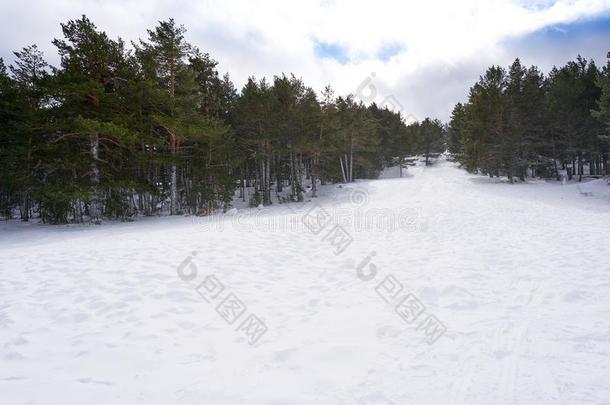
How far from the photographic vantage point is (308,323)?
18.2 feet

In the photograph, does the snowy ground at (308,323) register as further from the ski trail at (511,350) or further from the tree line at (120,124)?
the tree line at (120,124)

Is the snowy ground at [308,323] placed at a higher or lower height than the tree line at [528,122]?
lower

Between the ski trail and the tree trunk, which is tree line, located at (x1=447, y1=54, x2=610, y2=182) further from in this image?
the tree trunk

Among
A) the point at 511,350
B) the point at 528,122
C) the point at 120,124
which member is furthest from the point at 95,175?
the point at 528,122

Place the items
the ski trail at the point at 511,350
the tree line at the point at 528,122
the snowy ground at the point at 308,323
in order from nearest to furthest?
1. the ski trail at the point at 511,350
2. the snowy ground at the point at 308,323
3. the tree line at the point at 528,122

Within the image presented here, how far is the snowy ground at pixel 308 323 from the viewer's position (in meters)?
3.57

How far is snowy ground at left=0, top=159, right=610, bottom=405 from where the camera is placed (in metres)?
3.57

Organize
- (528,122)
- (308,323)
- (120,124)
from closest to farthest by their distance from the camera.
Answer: (308,323)
(120,124)
(528,122)

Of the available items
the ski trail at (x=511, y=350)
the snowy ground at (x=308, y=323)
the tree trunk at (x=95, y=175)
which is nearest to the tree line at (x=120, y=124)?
the tree trunk at (x=95, y=175)

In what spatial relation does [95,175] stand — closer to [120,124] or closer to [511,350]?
[120,124]

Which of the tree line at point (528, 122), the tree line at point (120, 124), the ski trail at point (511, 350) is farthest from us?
the tree line at point (528, 122)

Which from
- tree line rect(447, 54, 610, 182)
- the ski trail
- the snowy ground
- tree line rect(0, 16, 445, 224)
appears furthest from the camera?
tree line rect(447, 54, 610, 182)

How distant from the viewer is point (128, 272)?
7383mm

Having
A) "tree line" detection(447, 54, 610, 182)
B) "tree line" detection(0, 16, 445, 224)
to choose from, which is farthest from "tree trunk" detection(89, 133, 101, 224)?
"tree line" detection(447, 54, 610, 182)
